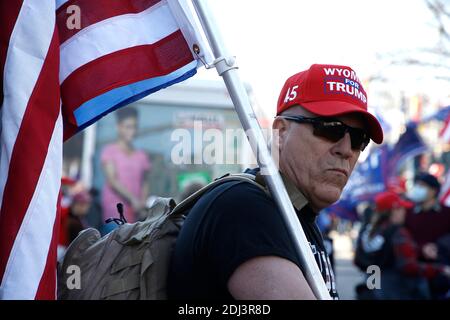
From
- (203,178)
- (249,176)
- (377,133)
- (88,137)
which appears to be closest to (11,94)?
(249,176)

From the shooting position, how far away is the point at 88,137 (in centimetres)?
1367

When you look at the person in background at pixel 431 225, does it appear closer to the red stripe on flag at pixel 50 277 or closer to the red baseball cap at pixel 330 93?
the red baseball cap at pixel 330 93

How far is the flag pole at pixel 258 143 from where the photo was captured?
238cm

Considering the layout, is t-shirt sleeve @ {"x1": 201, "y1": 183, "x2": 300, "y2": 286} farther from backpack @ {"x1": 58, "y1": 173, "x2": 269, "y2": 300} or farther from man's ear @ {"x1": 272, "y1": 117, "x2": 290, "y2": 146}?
man's ear @ {"x1": 272, "y1": 117, "x2": 290, "y2": 146}

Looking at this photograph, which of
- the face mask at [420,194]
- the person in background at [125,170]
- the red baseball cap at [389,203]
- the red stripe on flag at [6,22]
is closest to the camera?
the red stripe on flag at [6,22]

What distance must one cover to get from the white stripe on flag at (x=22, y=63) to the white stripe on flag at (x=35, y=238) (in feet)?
0.39

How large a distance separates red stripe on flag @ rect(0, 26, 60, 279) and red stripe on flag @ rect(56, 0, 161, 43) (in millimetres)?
247

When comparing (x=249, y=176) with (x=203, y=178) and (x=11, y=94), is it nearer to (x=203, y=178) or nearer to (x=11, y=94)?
(x=11, y=94)

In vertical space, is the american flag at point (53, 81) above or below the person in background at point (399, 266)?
below

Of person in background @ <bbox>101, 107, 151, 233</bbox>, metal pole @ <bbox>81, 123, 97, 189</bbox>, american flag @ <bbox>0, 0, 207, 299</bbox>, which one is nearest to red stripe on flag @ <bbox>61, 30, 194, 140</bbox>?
american flag @ <bbox>0, 0, 207, 299</bbox>

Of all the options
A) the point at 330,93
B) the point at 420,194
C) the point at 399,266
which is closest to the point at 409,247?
the point at 399,266

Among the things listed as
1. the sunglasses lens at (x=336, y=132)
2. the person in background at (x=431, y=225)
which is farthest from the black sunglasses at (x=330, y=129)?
the person in background at (x=431, y=225)
